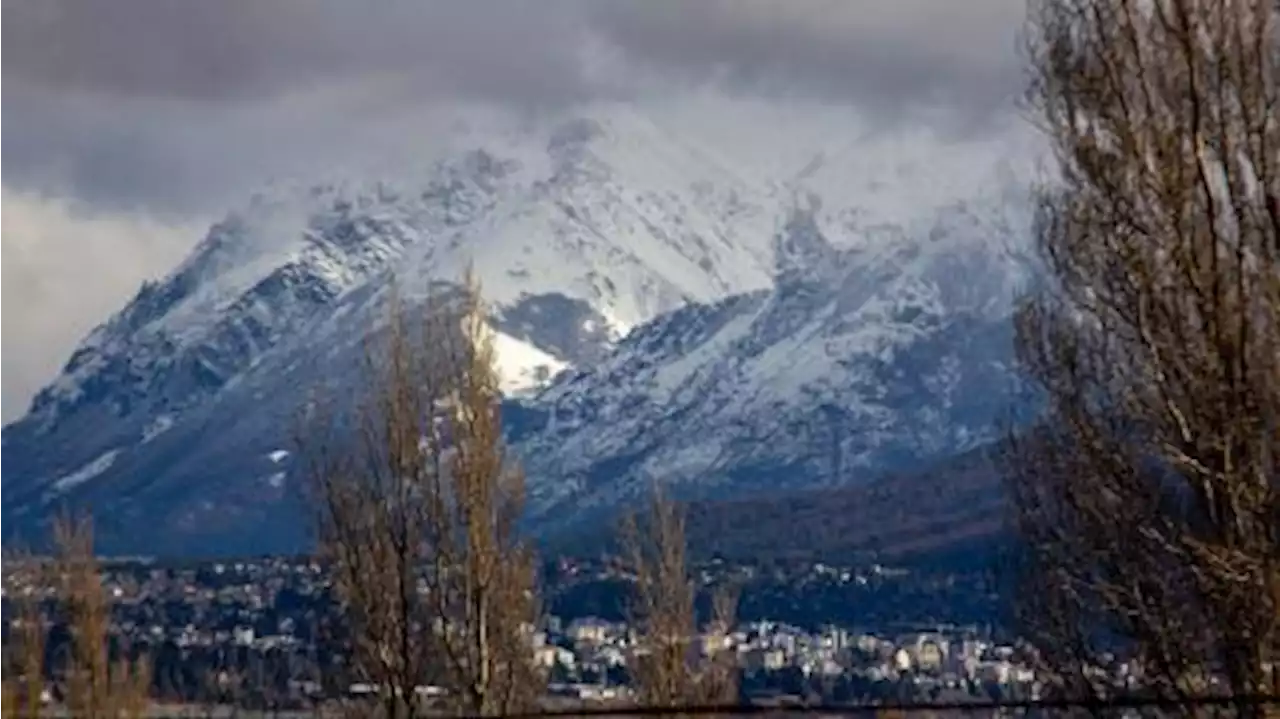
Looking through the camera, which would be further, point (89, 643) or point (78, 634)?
point (78, 634)

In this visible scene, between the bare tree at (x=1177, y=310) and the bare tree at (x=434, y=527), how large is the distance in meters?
18.7

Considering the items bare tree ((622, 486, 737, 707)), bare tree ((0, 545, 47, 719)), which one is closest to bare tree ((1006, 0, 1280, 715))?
bare tree ((0, 545, 47, 719))

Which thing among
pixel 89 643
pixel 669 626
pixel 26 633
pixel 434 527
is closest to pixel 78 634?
pixel 89 643

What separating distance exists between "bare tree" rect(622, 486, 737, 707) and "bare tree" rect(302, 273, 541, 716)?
8337mm

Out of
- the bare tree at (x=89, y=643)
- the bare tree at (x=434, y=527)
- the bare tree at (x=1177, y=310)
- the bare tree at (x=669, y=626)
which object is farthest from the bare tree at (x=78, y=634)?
the bare tree at (x=1177, y=310)

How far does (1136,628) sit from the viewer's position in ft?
92.1

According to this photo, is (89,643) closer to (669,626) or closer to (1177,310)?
(669,626)

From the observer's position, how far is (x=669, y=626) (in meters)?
58.6

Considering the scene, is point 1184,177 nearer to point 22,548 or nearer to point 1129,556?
point 1129,556

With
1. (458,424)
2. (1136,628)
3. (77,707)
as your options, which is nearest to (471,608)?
(458,424)

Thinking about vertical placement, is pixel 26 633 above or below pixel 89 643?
above

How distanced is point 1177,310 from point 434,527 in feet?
73.6

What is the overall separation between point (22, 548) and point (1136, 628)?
127 feet

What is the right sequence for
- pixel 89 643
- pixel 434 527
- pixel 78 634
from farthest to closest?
pixel 78 634
pixel 89 643
pixel 434 527
